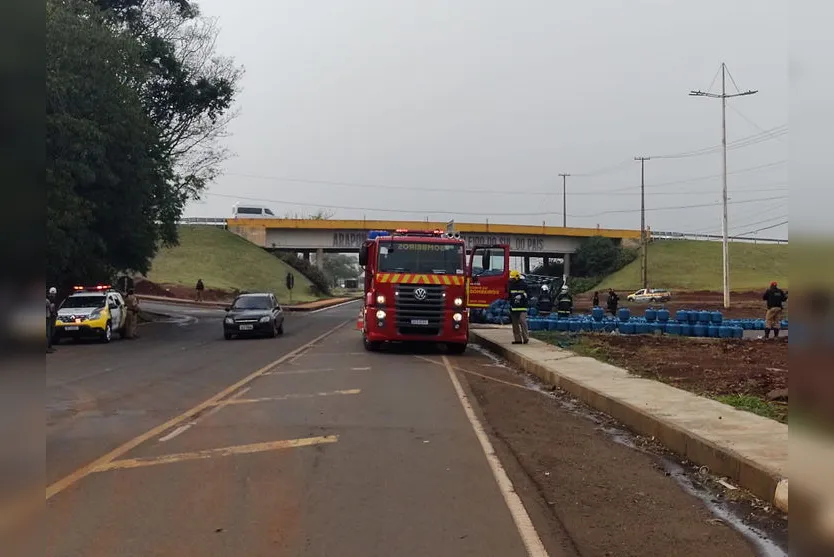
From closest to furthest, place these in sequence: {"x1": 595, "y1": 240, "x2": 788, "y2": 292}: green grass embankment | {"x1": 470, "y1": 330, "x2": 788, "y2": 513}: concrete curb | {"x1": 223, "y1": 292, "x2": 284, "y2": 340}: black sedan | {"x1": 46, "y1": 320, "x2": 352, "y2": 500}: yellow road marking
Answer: {"x1": 470, "y1": 330, "x2": 788, "y2": 513}: concrete curb → {"x1": 46, "y1": 320, "x2": 352, "y2": 500}: yellow road marking → {"x1": 223, "y1": 292, "x2": 284, "y2": 340}: black sedan → {"x1": 595, "y1": 240, "x2": 788, "y2": 292}: green grass embankment

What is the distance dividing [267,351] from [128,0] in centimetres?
2547

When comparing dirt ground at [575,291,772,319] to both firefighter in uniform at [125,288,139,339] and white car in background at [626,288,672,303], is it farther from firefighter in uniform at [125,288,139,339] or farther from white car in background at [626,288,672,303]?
firefighter in uniform at [125,288,139,339]

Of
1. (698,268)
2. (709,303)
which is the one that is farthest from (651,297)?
(698,268)

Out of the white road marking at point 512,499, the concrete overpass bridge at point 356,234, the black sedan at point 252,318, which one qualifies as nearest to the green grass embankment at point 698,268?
the concrete overpass bridge at point 356,234

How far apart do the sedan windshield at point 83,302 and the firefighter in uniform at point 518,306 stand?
14.0 metres

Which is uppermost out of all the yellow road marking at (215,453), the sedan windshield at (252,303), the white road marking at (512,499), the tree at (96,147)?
the tree at (96,147)

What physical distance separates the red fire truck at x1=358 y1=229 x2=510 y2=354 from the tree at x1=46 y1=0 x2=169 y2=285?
858 centimetres

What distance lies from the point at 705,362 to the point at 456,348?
6721mm

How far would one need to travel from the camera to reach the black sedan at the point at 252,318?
86.2 ft

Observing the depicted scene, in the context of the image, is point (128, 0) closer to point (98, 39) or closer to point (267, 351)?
point (98, 39)

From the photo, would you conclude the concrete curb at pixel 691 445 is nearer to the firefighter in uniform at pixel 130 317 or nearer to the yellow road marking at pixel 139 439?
the yellow road marking at pixel 139 439

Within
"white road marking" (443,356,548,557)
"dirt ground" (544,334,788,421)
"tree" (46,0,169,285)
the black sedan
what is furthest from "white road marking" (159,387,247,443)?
the black sedan

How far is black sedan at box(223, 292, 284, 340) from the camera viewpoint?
26266 mm

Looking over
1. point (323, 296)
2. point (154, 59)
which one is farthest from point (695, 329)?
point (323, 296)
